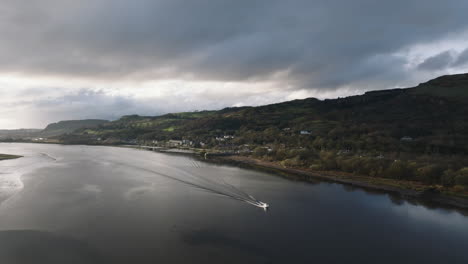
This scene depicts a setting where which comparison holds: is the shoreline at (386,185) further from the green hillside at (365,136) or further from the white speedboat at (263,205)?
the white speedboat at (263,205)

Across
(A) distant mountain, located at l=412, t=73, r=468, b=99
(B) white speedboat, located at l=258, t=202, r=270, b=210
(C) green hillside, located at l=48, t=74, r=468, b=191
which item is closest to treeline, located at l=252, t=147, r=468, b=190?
(C) green hillside, located at l=48, t=74, r=468, b=191

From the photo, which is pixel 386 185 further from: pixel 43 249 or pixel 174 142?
pixel 174 142

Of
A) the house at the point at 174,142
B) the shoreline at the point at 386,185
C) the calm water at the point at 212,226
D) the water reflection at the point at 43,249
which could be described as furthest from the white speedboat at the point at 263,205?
the house at the point at 174,142

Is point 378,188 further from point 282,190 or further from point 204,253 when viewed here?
point 204,253

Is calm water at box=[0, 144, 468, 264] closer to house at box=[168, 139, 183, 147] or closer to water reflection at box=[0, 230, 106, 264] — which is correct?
water reflection at box=[0, 230, 106, 264]

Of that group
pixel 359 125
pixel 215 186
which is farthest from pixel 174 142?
pixel 215 186

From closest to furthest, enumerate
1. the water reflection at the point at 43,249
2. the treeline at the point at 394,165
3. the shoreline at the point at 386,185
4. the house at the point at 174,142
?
the water reflection at the point at 43,249 → the shoreline at the point at 386,185 → the treeline at the point at 394,165 → the house at the point at 174,142
